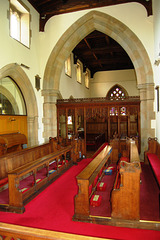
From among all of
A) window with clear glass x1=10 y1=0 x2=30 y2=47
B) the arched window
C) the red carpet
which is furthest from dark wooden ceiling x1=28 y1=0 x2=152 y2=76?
the red carpet

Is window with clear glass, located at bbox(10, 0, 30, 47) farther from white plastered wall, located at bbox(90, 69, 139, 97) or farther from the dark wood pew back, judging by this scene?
white plastered wall, located at bbox(90, 69, 139, 97)

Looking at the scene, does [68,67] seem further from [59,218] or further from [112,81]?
[59,218]

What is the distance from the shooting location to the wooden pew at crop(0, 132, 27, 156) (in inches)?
220

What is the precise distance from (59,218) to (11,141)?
401 centimetres

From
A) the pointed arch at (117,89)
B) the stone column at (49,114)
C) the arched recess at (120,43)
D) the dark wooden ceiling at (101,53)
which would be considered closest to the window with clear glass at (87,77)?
the dark wooden ceiling at (101,53)

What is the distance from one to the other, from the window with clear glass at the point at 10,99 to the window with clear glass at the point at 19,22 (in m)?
1.58

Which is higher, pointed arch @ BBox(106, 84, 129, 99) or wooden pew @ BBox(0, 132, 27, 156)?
pointed arch @ BBox(106, 84, 129, 99)

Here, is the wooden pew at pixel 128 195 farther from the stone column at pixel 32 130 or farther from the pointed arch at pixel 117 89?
the pointed arch at pixel 117 89

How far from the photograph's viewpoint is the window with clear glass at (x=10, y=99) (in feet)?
21.6

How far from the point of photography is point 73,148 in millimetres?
A: 6555

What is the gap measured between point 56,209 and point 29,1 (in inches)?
287

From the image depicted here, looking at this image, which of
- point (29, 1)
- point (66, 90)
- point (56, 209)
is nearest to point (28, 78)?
point (29, 1)

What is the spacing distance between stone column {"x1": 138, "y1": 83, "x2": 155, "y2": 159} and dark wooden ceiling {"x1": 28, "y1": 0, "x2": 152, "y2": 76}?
8.90 feet

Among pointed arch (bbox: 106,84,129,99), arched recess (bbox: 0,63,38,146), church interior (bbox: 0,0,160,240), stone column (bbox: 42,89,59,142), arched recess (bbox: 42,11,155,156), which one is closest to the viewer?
church interior (bbox: 0,0,160,240)
